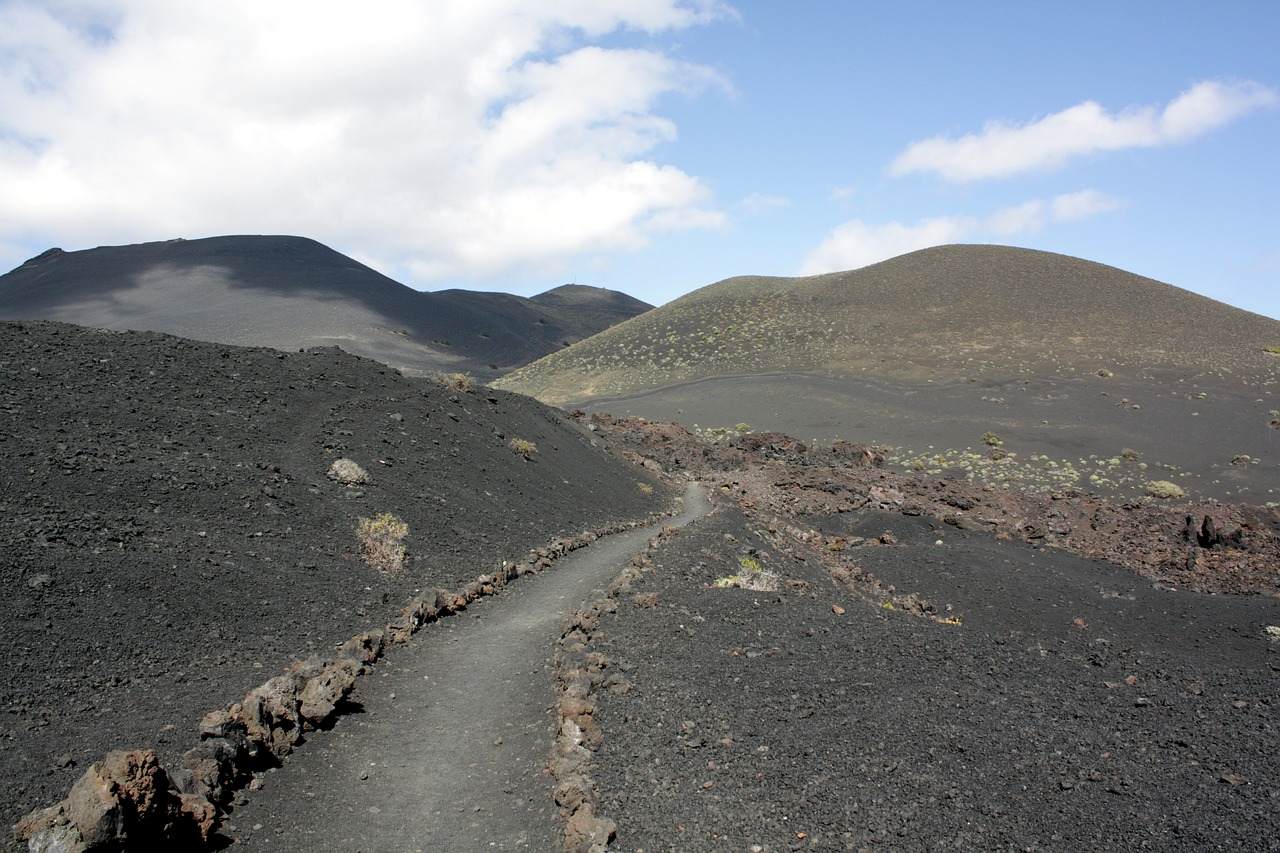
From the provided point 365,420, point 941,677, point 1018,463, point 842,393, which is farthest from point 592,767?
point 842,393

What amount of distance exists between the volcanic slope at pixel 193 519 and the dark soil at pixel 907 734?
372 cm

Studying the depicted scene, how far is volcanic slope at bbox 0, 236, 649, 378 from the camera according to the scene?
72.9 metres

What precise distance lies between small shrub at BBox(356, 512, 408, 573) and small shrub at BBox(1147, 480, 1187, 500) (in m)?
29.5

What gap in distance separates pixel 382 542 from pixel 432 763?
19.6ft

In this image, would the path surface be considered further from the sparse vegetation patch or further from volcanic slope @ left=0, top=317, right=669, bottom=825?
the sparse vegetation patch

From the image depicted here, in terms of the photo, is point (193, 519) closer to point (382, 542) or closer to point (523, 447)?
point (382, 542)

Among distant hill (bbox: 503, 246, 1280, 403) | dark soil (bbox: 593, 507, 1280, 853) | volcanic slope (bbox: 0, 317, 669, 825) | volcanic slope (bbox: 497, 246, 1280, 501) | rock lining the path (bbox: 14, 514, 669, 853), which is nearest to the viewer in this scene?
rock lining the path (bbox: 14, 514, 669, 853)

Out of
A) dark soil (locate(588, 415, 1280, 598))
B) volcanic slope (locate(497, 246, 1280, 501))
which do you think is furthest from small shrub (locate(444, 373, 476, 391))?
volcanic slope (locate(497, 246, 1280, 501))

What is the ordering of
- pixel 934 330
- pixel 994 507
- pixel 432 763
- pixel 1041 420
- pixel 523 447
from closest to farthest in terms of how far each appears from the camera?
pixel 432 763 → pixel 523 447 → pixel 994 507 → pixel 1041 420 → pixel 934 330

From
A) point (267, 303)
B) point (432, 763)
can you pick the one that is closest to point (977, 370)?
point (432, 763)

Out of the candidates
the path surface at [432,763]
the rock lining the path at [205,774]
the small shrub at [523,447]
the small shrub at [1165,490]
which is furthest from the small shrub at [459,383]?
the small shrub at [1165,490]

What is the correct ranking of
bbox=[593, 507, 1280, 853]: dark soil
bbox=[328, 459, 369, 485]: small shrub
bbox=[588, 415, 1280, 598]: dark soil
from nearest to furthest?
bbox=[593, 507, 1280, 853]: dark soil < bbox=[328, 459, 369, 485]: small shrub < bbox=[588, 415, 1280, 598]: dark soil

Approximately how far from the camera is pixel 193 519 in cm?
1080

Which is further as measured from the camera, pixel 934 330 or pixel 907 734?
pixel 934 330
